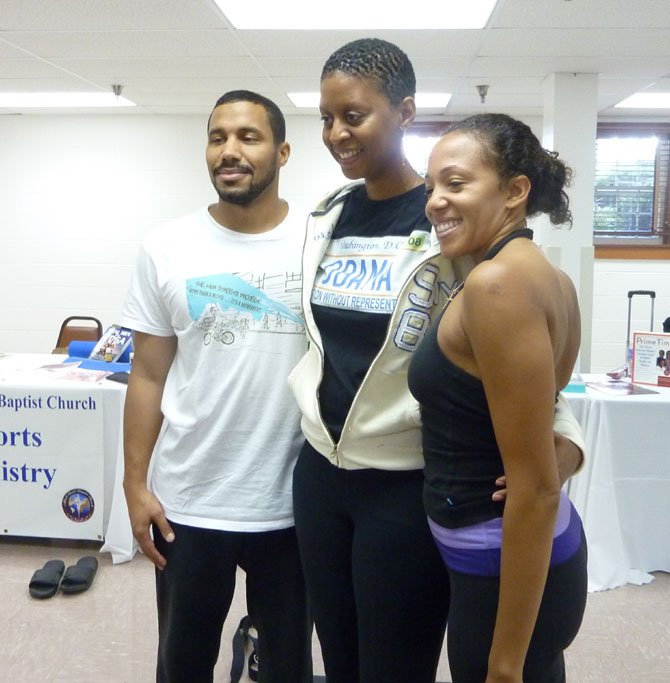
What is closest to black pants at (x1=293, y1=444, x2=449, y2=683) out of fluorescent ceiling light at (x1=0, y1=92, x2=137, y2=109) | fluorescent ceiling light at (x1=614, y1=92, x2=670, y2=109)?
fluorescent ceiling light at (x1=0, y1=92, x2=137, y2=109)

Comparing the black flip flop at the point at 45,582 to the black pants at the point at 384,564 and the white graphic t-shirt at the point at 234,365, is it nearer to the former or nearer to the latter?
the white graphic t-shirt at the point at 234,365

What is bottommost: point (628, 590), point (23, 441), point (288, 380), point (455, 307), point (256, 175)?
point (628, 590)

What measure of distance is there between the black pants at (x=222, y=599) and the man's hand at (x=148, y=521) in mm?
17

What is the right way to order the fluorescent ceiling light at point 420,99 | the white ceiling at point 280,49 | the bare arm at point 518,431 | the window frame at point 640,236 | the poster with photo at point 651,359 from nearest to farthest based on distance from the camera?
1. the bare arm at point 518,431
2. the poster with photo at point 651,359
3. the white ceiling at point 280,49
4. the fluorescent ceiling light at point 420,99
5. the window frame at point 640,236

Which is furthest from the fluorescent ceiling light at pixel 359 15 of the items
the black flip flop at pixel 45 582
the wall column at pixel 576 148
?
the black flip flop at pixel 45 582

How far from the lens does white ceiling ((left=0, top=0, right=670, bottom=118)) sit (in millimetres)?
3229

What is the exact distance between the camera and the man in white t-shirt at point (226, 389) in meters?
1.37

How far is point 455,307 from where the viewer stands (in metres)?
0.98

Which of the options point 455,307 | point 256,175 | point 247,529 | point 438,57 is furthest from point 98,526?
point 438,57

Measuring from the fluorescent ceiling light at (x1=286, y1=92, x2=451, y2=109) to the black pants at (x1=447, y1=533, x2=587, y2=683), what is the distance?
4.45 m

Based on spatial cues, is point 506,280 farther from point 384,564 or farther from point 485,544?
point 384,564

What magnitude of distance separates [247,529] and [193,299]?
460 mm

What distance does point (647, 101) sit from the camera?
5387 mm

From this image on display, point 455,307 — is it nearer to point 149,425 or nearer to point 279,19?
point 149,425
